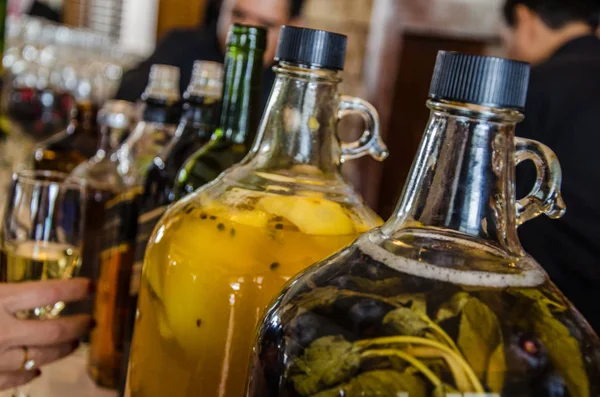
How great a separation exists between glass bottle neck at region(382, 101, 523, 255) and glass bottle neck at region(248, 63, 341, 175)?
110 mm

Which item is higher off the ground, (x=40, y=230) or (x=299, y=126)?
(x=299, y=126)

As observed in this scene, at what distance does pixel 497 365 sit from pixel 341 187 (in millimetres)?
187

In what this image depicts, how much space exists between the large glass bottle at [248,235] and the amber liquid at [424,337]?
78mm

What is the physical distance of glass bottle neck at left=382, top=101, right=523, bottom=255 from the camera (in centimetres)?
34

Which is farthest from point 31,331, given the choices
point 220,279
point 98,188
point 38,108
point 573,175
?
point 573,175

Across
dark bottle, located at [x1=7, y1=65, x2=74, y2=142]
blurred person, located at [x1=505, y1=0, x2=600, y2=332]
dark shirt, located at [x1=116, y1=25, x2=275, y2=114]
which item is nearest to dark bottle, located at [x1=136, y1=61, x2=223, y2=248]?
blurred person, located at [x1=505, y1=0, x2=600, y2=332]

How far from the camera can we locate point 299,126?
1.48 ft

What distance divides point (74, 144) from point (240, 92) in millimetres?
434

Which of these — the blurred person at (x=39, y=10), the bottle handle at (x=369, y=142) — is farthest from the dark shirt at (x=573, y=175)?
the blurred person at (x=39, y=10)

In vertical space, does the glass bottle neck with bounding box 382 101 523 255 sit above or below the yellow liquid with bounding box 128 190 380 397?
above

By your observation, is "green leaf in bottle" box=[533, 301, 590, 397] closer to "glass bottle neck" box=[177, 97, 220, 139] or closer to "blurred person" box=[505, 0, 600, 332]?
"glass bottle neck" box=[177, 97, 220, 139]

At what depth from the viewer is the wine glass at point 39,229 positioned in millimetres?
667

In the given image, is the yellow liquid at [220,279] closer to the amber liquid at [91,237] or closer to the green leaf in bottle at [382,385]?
the green leaf in bottle at [382,385]

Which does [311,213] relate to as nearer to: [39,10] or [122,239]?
[122,239]
